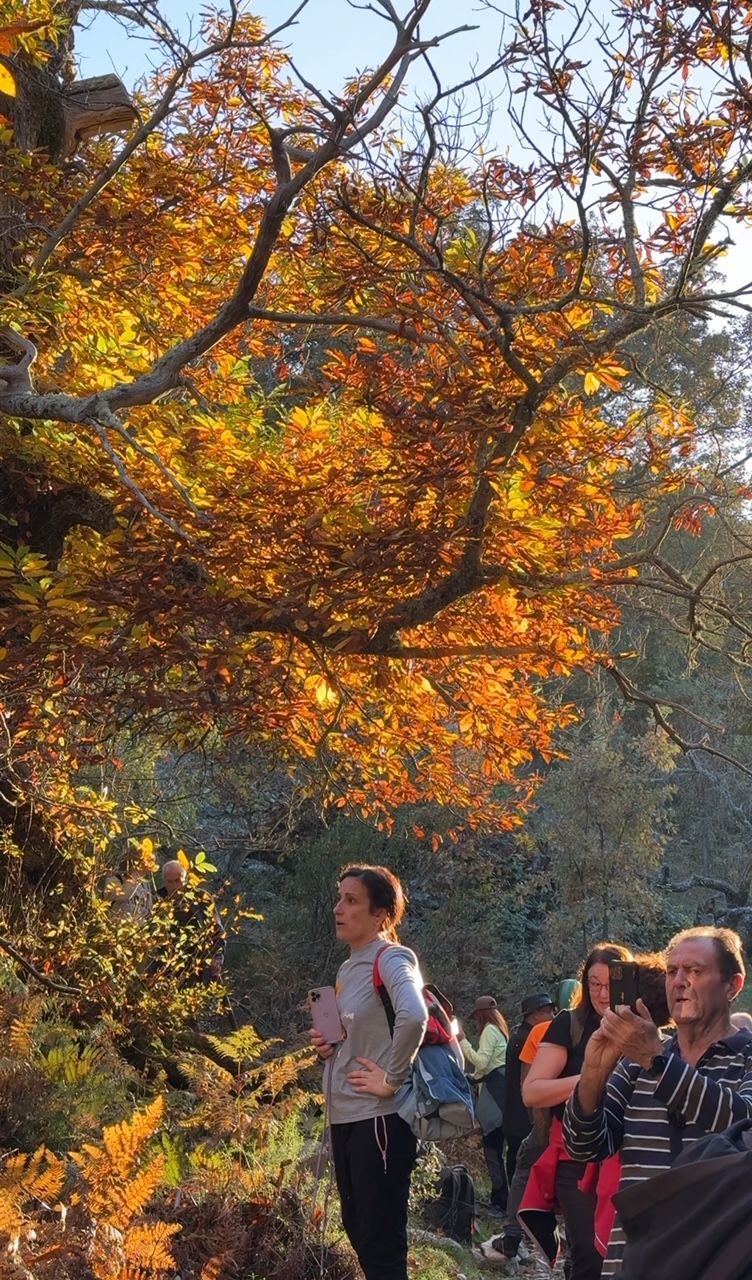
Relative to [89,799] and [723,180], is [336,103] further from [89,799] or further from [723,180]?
[89,799]

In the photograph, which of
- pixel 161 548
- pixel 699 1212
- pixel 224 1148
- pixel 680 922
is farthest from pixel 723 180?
pixel 680 922

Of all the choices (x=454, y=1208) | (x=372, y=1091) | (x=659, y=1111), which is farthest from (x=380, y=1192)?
(x=454, y=1208)

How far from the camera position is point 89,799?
8164 millimetres

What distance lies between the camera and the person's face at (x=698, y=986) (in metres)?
2.94

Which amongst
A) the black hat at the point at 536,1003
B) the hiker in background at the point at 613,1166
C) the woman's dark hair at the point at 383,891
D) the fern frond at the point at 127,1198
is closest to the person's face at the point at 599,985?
the hiker in background at the point at 613,1166

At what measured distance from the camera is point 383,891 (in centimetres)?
442

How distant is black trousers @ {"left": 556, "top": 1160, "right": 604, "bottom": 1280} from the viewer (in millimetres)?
4031

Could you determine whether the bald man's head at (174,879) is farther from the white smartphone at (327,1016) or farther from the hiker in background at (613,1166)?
the hiker in background at (613,1166)

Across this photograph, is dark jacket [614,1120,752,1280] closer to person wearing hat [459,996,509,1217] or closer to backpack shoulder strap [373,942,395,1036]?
backpack shoulder strap [373,942,395,1036]

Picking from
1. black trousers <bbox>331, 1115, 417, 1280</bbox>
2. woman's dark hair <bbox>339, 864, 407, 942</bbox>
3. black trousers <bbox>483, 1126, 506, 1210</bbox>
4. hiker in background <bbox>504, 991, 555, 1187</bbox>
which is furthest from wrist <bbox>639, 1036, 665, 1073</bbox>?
black trousers <bbox>483, 1126, 506, 1210</bbox>

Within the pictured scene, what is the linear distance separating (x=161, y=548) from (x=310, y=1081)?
6634 millimetres

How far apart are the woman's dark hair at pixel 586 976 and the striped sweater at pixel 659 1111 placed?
0.74m

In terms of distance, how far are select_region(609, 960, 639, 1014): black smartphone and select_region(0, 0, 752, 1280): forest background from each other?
149 cm

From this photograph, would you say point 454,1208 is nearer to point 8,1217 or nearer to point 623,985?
point 8,1217
